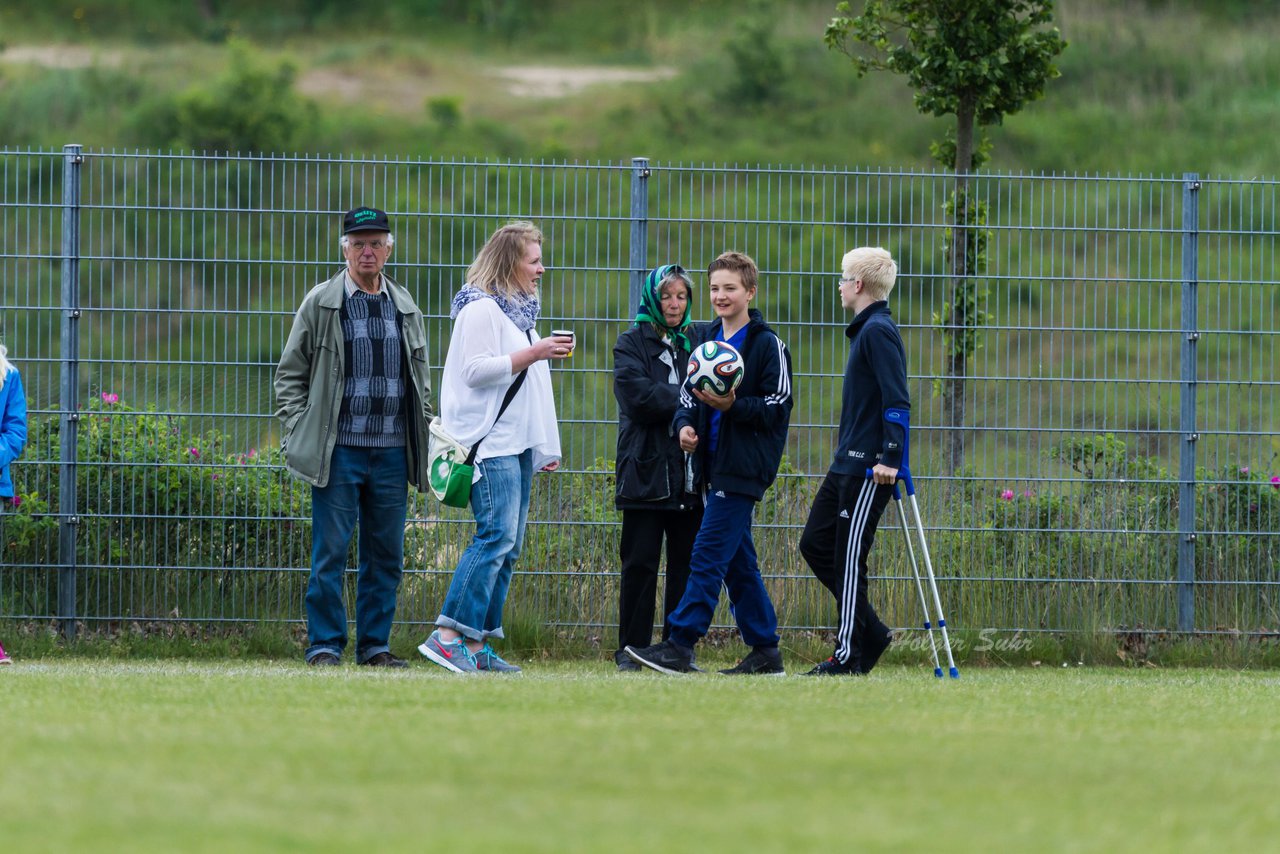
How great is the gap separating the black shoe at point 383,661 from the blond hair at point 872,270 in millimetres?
2454

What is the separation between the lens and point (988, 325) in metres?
8.94

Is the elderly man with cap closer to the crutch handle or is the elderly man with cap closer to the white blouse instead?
the white blouse

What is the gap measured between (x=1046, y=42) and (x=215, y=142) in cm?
2451

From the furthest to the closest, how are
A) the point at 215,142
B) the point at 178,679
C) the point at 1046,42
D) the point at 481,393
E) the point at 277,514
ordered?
1. the point at 215,142
2. the point at 1046,42
3. the point at 277,514
4. the point at 481,393
5. the point at 178,679

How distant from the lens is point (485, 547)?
746cm

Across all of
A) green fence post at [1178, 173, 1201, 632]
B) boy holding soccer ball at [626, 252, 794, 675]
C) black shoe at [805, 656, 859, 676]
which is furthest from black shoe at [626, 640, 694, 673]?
green fence post at [1178, 173, 1201, 632]

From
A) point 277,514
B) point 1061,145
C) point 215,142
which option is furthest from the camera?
point 1061,145

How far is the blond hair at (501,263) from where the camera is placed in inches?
299

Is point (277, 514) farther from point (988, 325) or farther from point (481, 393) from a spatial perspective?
point (988, 325)

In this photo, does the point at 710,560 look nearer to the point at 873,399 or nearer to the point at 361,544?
the point at 873,399

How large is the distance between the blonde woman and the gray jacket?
321 mm

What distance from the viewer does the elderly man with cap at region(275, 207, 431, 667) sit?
25.1 feet

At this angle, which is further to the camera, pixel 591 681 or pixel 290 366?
pixel 290 366

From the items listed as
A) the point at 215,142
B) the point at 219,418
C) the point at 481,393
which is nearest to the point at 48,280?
the point at 219,418
